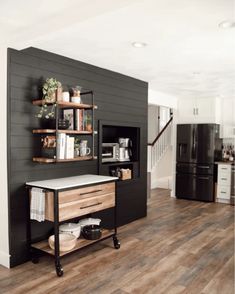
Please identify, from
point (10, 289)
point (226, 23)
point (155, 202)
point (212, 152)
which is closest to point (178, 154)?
point (212, 152)

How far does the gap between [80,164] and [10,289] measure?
168 centimetres

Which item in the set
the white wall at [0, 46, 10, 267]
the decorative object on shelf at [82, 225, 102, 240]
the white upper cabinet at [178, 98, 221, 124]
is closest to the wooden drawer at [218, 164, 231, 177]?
the white upper cabinet at [178, 98, 221, 124]

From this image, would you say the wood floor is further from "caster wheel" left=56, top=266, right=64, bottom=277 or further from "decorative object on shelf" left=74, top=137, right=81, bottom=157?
"decorative object on shelf" left=74, top=137, right=81, bottom=157

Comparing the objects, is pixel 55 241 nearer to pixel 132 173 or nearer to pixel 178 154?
pixel 132 173

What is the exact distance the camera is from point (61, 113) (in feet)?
11.5

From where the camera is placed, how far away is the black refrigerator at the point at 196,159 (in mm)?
6148

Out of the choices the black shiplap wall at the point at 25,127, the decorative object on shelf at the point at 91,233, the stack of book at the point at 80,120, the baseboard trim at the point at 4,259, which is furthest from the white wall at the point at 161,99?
the baseboard trim at the point at 4,259

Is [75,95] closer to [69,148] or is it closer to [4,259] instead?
[69,148]

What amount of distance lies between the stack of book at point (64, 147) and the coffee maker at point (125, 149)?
56.3 inches

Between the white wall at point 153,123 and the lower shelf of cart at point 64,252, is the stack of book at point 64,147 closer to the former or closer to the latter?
the lower shelf of cart at point 64,252

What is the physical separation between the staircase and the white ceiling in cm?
349

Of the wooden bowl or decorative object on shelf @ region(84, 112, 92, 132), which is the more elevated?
decorative object on shelf @ region(84, 112, 92, 132)

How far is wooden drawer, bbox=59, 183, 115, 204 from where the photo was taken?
2.88 meters

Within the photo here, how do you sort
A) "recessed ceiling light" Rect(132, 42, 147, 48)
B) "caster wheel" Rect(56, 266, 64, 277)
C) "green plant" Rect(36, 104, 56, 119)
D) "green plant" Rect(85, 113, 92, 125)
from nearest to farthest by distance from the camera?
"caster wheel" Rect(56, 266, 64, 277) < "recessed ceiling light" Rect(132, 42, 147, 48) < "green plant" Rect(36, 104, 56, 119) < "green plant" Rect(85, 113, 92, 125)
